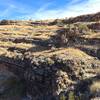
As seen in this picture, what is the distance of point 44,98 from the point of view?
30203mm

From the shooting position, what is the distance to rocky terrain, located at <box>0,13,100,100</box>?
29.5 m

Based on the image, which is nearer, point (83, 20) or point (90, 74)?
point (90, 74)

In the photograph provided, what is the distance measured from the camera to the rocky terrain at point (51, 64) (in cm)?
2948

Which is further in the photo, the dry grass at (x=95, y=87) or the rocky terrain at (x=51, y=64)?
the rocky terrain at (x=51, y=64)

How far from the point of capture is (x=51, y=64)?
31.6 meters

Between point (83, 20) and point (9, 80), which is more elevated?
point (83, 20)

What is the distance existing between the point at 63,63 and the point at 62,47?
5566 mm

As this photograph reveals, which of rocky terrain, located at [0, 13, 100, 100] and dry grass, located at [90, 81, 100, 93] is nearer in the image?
dry grass, located at [90, 81, 100, 93]

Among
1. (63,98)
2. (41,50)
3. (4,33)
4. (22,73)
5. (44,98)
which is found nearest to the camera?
(63,98)

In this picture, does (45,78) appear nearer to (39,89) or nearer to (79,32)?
(39,89)

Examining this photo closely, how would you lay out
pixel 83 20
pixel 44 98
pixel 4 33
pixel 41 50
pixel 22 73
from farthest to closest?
1. pixel 83 20
2. pixel 4 33
3. pixel 41 50
4. pixel 22 73
5. pixel 44 98

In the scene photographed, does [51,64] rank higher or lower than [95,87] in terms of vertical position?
higher

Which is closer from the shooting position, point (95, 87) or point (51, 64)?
point (95, 87)

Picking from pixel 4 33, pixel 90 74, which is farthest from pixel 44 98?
pixel 4 33
